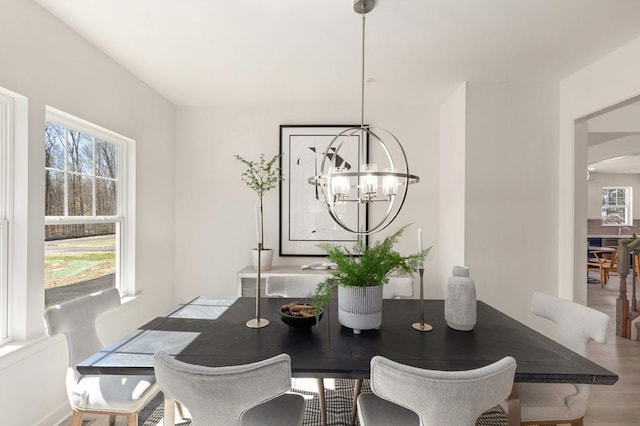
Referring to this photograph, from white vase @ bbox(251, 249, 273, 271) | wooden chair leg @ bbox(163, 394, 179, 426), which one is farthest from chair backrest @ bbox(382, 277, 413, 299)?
wooden chair leg @ bbox(163, 394, 179, 426)

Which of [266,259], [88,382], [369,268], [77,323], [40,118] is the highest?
[40,118]

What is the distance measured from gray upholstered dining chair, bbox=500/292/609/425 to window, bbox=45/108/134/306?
2.85 m

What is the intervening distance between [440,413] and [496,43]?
2.39 meters

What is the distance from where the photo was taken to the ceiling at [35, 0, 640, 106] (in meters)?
1.86

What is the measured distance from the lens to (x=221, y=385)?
0.98 metres

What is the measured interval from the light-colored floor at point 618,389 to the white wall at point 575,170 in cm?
49

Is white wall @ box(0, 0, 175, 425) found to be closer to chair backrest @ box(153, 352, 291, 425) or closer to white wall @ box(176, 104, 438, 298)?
white wall @ box(176, 104, 438, 298)

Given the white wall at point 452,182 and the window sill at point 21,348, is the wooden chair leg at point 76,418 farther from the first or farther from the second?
the white wall at point 452,182

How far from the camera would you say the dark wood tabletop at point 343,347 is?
120 cm

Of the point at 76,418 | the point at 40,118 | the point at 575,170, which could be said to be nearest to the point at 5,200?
the point at 40,118

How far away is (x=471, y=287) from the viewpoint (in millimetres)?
1534

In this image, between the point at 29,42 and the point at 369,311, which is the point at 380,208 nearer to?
the point at 369,311

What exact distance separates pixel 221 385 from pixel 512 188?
2918mm

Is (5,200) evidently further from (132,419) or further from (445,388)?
(445,388)
